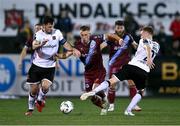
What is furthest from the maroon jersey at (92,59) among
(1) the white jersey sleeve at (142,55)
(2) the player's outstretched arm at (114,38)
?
(1) the white jersey sleeve at (142,55)

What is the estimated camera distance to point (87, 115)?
664 inches

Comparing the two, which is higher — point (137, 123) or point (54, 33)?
point (54, 33)

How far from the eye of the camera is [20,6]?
27.0 metres

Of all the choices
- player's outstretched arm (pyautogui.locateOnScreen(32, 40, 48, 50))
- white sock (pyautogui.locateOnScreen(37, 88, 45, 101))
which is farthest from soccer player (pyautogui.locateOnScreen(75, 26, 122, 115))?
white sock (pyautogui.locateOnScreen(37, 88, 45, 101))

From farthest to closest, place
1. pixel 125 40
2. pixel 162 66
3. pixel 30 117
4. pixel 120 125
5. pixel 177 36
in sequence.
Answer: pixel 177 36
pixel 162 66
pixel 125 40
pixel 30 117
pixel 120 125

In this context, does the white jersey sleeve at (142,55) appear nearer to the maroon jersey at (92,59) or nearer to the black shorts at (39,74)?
the maroon jersey at (92,59)

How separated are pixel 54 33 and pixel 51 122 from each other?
2.75 metres

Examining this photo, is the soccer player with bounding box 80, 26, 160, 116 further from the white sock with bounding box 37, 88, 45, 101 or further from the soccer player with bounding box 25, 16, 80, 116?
the white sock with bounding box 37, 88, 45, 101

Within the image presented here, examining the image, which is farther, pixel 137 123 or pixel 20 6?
pixel 20 6

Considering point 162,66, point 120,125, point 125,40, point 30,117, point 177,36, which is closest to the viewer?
point 120,125

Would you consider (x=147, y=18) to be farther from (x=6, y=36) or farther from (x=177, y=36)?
(x=6, y=36)

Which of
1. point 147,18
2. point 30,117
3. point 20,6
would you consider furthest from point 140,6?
point 30,117

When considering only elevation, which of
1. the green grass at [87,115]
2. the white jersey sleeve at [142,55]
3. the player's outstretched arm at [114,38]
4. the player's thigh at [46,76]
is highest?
the player's outstretched arm at [114,38]

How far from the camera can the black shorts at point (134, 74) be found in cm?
1648
